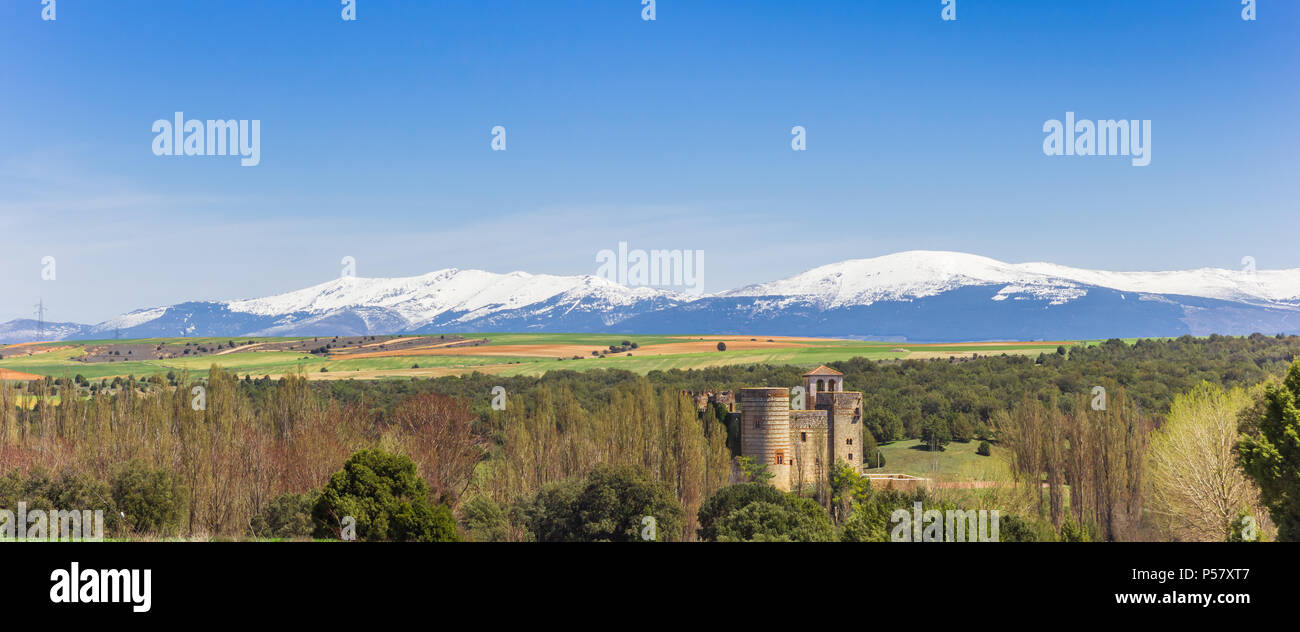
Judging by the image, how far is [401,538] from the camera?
3612 cm

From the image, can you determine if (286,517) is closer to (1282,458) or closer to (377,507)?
(377,507)

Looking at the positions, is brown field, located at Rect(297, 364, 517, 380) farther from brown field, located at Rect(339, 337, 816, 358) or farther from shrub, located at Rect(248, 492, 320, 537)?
shrub, located at Rect(248, 492, 320, 537)

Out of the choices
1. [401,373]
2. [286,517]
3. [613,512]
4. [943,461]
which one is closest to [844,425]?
[943,461]

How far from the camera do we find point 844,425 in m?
66.9

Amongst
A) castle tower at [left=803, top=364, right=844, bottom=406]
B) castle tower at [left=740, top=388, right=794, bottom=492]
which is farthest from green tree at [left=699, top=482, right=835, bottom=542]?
castle tower at [left=803, top=364, right=844, bottom=406]

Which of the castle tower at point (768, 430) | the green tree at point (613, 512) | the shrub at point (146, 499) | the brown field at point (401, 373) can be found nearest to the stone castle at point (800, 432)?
the castle tower at point (768, 430)

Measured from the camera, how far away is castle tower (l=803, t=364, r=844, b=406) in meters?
70.8

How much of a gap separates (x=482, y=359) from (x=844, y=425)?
103621mm

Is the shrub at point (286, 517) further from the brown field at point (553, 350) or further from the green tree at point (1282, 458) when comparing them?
the brown field at point (553, 350)

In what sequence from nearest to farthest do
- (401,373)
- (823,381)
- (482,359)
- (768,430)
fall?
1. (768,430)
2. (823,381)
3. (401,373)
4. (482,359)

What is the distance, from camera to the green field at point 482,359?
14425 centimetres
